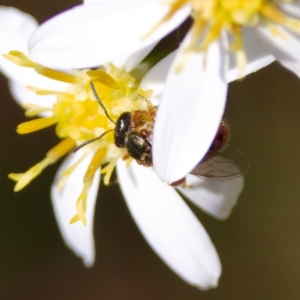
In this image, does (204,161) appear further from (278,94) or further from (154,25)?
(278,94)

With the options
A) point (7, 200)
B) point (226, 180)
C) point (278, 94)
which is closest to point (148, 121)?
point (226, 180)

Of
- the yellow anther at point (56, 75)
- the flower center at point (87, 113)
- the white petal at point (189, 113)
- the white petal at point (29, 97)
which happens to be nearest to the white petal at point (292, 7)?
the white petal at point (189, 113)

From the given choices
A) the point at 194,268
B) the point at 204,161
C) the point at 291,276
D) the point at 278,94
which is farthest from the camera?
the point at 291,276

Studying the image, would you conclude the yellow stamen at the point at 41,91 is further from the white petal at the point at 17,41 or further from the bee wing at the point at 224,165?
the bee wing at the point at 224,165

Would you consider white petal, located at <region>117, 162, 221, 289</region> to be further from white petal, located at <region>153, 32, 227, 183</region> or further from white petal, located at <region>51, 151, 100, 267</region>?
white petal, located at <region>153, 32, 227, 183</region>

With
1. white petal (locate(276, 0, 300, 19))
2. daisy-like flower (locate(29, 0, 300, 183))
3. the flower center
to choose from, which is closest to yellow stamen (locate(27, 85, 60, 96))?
the flower center

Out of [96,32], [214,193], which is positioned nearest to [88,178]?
[214,193]

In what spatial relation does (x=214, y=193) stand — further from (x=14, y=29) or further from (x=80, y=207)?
(x=14, y=29)
